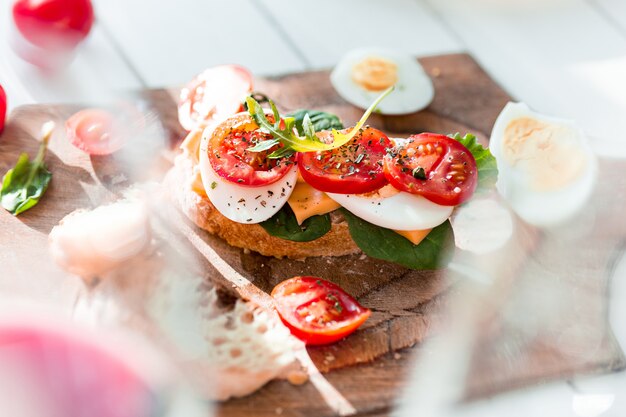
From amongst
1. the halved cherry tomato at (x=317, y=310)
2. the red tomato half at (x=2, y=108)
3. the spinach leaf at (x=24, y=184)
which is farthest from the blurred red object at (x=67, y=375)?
the red tomato half at (x=2, y=108)

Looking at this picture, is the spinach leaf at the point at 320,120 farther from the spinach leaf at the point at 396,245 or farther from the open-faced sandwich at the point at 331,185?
the spinach leaf at the point at 396,245

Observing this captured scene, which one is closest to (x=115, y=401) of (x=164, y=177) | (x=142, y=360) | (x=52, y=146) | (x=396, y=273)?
(x=142, y=360)

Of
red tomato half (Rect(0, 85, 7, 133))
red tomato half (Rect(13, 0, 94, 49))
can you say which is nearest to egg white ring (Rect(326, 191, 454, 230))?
red tomato half (Rect(0, 85, 7, 133))

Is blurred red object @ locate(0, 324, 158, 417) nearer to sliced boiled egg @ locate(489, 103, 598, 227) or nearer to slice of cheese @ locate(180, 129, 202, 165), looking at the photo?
slice of cheese @ locate(180, 129, 202, 165)

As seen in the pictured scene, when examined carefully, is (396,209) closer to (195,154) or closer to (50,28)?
(195,154)

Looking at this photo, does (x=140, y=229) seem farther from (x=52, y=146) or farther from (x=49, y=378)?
(x=49, y=378)

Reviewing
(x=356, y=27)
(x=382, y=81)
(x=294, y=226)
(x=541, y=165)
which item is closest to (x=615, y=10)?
(x=356, y=27)

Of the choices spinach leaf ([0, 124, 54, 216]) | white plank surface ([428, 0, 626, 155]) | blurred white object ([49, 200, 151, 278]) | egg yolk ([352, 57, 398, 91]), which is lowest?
white plank surface ([428, 0, 626, 155])
